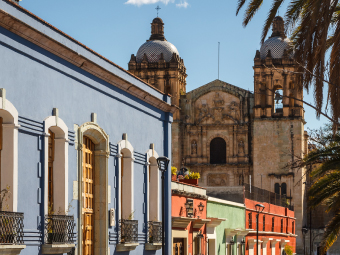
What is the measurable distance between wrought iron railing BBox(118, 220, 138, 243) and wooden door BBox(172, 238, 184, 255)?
4.40 m

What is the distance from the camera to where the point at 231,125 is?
57.9 m

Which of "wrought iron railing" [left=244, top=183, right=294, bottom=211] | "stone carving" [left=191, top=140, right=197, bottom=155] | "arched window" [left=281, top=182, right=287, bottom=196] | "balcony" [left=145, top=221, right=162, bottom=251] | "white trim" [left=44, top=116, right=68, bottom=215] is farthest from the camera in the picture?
"stone carving" [left=191, top=140, right=197, bottom=155]

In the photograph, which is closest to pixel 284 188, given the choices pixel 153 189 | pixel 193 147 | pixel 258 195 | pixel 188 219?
pixel 193 147

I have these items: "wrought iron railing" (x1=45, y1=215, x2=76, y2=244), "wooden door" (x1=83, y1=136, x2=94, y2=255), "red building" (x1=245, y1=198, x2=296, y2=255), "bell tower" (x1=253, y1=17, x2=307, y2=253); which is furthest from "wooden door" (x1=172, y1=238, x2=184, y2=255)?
"bell tower" (x1=253, y1=17, x2=307, y2=253)

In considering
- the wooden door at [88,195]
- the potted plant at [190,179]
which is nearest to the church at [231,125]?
the potted plant at [190,179]

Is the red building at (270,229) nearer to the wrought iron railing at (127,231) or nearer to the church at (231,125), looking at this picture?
the church at (231,125)

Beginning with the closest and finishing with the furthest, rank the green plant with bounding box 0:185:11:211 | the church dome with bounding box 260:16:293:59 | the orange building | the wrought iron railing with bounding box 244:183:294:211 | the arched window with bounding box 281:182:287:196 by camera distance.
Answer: the green plant with bounding box 0:185:11:211 → the orange building → the wrought iron railing with bounding box 244:183:294:211 → the arched window with bounding box 281:182:287:196 → the church dome with bounding box 260:16:293:59

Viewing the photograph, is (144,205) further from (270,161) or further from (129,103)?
(270,161)

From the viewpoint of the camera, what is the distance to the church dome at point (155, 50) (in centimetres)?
5884

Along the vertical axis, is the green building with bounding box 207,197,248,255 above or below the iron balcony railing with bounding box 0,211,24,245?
below

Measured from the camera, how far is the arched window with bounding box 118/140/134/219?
16906 mm

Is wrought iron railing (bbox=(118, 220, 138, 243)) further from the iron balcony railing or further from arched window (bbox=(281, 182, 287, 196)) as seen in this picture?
arched window (bbox=(281, 182, 287, 196))

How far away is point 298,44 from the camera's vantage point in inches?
545

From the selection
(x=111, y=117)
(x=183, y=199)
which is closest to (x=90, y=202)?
(x=111, y=117)
